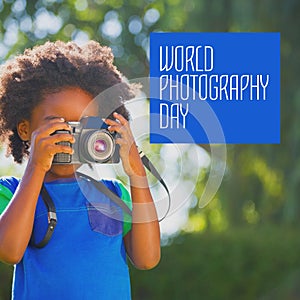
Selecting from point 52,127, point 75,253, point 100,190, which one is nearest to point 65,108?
point 52,127

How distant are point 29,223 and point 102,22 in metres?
6.88

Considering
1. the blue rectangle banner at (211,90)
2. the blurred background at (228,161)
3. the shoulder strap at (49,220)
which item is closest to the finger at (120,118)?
the shoulder strap at (49,220)

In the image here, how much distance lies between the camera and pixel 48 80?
2.31 metres

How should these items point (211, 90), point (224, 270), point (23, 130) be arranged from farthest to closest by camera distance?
point (224, 270) < point (211, 90) < point (23, 130)

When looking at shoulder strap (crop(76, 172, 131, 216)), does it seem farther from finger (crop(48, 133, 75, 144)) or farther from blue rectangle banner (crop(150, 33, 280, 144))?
blue rectangle banner (crop(150, 33, 280, 144))

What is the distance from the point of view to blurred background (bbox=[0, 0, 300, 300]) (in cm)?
704

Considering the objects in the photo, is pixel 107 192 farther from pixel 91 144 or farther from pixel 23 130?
pixel 23 130

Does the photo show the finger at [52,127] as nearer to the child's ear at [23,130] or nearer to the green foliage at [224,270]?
the child's ear at [23,130]

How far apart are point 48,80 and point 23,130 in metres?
0.14

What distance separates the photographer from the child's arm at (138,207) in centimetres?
220

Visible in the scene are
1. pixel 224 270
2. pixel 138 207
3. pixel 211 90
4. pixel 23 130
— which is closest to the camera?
pixel 138 207

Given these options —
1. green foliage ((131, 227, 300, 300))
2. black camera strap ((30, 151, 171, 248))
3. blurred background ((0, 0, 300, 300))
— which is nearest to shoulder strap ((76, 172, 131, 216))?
black camera strap ((30, 151, 171, 248))

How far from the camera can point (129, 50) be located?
8.74 metres

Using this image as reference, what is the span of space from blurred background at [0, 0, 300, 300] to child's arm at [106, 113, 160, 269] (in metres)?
4.13
